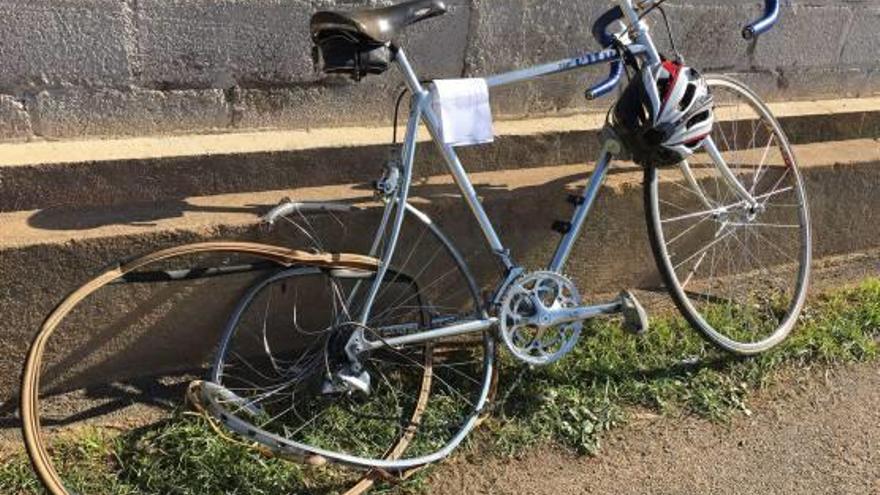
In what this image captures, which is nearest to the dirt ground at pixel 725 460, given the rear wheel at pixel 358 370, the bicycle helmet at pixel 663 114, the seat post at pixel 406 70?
the rear wheel at pixel 358 370

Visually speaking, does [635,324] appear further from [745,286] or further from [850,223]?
[850,223]

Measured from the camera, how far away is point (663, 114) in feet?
10.3

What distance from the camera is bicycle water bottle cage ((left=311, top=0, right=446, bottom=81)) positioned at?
2656mm

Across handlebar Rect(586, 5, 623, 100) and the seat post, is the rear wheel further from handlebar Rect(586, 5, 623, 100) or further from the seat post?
handlebar Rect(586, 5, 623, 100)

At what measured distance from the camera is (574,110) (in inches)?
162

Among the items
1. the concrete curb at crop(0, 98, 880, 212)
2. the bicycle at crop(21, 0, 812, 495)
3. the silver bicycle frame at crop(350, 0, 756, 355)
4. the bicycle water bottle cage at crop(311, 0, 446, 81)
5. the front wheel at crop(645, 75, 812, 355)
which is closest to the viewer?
the bicycle water bottle cage at crop(311, 0, 446, 81)

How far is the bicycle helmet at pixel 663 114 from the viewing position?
3.13 metres

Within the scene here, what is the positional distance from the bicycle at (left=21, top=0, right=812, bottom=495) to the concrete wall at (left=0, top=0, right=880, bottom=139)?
0.46 metres

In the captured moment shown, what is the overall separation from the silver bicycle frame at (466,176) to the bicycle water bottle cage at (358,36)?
8cm

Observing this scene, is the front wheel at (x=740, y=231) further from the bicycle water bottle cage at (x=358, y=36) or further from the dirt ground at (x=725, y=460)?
the bicycle water bottle cage at (x=358, y=36)

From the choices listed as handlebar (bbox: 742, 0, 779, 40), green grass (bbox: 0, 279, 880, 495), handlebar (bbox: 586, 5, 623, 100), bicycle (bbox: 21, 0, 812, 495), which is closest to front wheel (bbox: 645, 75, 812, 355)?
bicycle (bbox: 21, 0, 812, 495)

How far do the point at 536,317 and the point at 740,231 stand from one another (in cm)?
145

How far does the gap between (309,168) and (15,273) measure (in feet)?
3.47

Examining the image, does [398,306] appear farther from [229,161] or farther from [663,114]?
[663,114]
